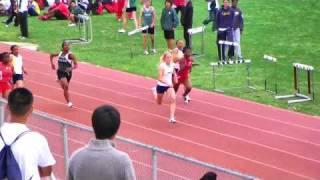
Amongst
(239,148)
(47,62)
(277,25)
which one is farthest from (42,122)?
(277,25)

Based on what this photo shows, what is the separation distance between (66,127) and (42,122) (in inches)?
16.8

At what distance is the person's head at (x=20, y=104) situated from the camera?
5.17 metres

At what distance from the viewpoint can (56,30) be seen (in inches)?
1042

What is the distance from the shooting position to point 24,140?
5117 millimetres

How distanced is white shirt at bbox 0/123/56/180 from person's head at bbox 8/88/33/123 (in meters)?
0.06

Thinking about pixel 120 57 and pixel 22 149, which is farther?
pixel 120 57

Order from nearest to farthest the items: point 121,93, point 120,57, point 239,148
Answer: point 239,148
point 121,93
point 120,57

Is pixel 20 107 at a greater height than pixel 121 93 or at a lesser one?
greater

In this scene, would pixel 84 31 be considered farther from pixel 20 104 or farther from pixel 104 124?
pixel 104 124

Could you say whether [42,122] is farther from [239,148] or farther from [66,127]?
[239,148]

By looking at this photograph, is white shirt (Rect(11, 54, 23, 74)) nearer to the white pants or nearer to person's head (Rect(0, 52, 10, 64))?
person's head (Rect(0, 52, 10, 64))

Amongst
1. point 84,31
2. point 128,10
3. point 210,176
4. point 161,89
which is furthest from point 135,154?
point 128,10

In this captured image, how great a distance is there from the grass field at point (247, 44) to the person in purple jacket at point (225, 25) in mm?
570

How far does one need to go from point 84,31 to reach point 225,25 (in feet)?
21.0
